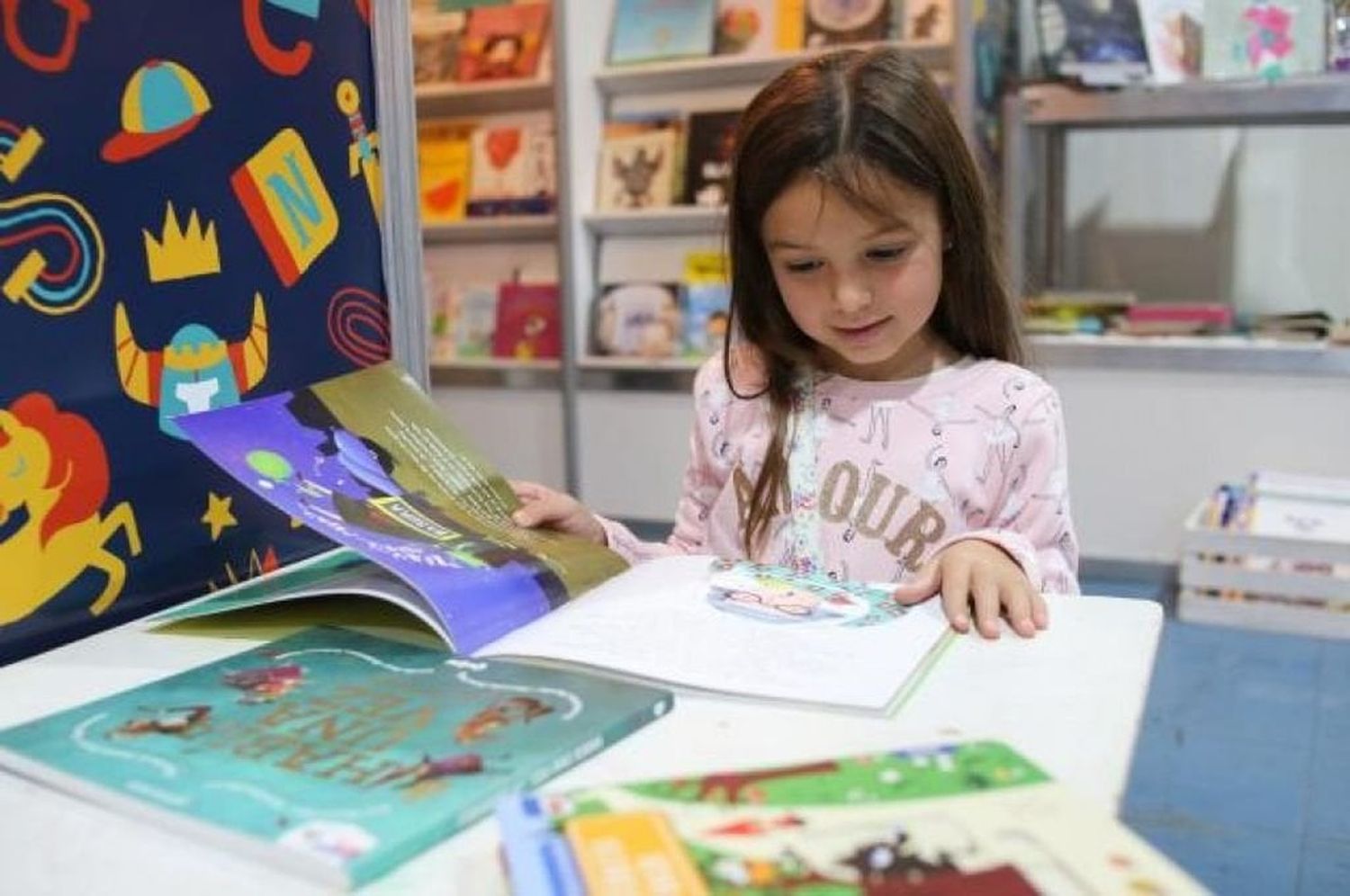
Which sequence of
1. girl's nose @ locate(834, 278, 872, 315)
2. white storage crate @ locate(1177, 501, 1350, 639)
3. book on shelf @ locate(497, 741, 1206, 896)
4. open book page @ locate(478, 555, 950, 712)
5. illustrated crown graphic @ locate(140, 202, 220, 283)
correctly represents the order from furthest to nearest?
white storage crate @ locate(1177, 501, 1350, 639)
girl's nose @ locate(834, 278, 872, 315)
illustrated crown graphic @ locate(140, 202, 220, 283)
open book page @ locate(478, 555, 950, 712)
book on shelf @ locate(497, 741, 1206, 896)

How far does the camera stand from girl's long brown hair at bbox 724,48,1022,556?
1.06 metres

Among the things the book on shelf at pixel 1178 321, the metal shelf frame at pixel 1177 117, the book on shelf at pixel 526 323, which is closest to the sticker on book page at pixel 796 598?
the metal shelf frame at pixel 1177 117

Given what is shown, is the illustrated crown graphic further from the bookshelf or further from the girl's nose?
the bookshelf

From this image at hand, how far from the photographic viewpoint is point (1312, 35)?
8.62ft

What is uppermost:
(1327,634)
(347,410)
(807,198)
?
(807,198)

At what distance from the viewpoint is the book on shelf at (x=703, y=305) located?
333 cm

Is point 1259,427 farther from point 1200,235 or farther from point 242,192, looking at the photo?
point 242,192

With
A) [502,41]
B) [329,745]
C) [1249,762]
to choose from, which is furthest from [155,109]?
[502,41]

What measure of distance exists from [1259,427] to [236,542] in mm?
2334

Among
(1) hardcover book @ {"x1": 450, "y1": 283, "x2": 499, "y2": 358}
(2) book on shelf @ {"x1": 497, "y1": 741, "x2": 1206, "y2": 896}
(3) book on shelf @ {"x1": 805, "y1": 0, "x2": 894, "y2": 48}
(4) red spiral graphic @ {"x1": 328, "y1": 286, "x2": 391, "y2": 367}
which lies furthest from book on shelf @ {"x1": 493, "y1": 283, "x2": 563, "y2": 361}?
(2) book on shelf @ {"x1": 497, "y1": 741, "x2": 1206, "y2": 896}

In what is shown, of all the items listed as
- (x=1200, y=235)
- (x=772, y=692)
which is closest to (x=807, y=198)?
(x=772, y=692)

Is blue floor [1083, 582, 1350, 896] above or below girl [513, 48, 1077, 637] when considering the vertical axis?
below

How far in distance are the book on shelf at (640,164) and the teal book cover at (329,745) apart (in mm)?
2734

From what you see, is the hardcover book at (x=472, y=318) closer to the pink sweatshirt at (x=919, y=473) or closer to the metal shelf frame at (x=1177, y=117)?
the metal shelf frame at (x=1177, y=117)
